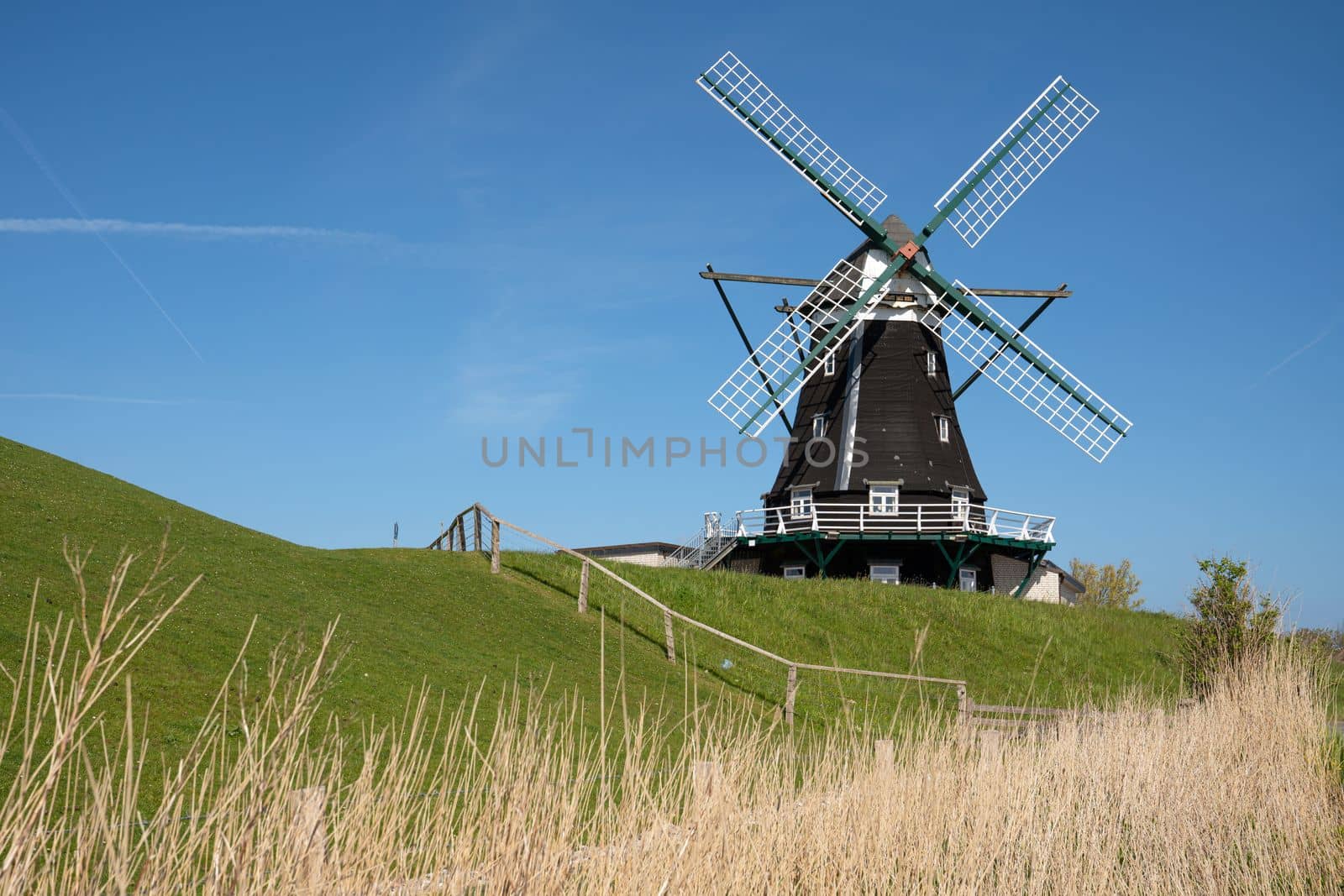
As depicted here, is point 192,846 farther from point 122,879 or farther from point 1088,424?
point 1088,424

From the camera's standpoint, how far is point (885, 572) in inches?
1163

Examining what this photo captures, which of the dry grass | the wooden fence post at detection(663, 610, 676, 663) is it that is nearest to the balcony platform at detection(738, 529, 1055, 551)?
the wooden fence post at detection(663, 610, 676, 663)

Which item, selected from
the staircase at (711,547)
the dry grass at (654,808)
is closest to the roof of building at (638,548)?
the staircase at (711,547)

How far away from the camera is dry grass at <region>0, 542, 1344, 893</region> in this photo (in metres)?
3.47

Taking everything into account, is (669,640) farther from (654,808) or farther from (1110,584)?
(1110,584)

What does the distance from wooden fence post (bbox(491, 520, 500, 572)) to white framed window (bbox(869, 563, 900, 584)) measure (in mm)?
12610

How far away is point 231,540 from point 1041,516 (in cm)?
2161

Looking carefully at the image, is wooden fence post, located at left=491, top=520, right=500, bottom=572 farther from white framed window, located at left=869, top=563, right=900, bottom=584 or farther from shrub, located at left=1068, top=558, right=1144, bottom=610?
shrub, located at left=1068, top=558, right=1144, bottom=610

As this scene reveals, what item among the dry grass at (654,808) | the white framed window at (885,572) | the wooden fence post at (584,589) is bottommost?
the dry grass at (654,808)

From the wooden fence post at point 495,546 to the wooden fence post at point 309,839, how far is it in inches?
660

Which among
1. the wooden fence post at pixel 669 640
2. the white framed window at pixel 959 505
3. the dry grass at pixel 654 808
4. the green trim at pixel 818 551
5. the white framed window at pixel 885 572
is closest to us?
the dry grass at pixel 654 808

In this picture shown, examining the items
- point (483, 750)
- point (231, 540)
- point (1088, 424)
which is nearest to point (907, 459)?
point (1088, 424)

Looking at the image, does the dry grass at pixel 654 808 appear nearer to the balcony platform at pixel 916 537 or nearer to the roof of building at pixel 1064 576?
the balcony platform at pixel 916 537

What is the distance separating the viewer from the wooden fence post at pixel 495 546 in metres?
20.6
